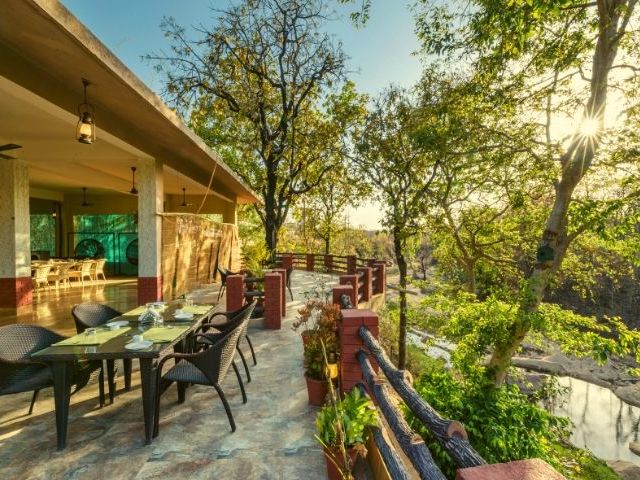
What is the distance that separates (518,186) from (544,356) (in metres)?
11.2

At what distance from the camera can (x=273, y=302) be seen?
626cm

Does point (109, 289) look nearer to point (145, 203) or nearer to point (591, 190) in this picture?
point (145, 203)

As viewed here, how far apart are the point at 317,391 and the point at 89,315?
106 inches

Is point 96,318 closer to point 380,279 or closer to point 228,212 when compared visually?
point 380,279

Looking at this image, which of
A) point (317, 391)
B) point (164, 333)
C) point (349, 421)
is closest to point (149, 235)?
point (164, 333)

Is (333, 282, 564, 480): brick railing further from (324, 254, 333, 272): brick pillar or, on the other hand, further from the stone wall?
(324, 254, 333, 272): brick pillar

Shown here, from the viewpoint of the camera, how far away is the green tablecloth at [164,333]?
3.09 metres

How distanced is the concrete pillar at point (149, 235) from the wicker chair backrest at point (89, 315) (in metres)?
2.32

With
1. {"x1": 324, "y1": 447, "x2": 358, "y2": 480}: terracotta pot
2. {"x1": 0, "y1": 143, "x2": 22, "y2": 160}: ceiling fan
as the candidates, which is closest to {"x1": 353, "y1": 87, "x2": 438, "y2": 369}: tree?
{"x1": 324, "y1": 447, "x2": 358, "y2": 480}: terracotta pot

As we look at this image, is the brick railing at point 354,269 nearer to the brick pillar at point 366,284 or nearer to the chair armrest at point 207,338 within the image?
the brick pillar at point 366,284

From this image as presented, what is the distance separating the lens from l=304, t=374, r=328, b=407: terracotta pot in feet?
10.9

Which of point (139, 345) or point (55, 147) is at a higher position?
point (55, 147)

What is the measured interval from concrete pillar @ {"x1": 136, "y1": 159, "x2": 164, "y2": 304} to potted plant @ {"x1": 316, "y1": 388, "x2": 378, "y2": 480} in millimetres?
5125

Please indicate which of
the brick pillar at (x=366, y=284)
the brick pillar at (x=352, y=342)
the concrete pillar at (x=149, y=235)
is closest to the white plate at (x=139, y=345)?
the brick pillar at (x=352, y=342)
